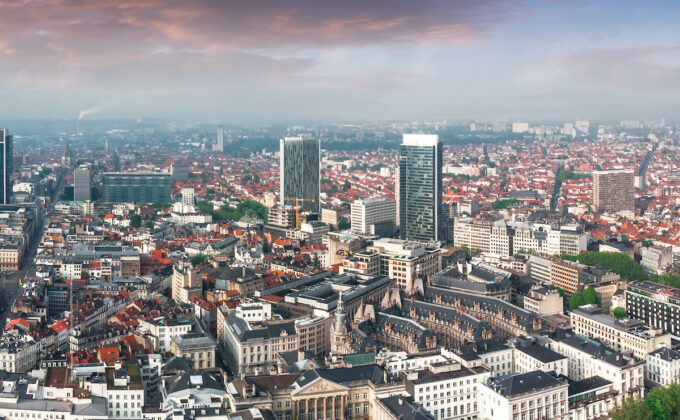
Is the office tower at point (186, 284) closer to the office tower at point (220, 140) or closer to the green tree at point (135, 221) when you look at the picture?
the green tree at point (135, 221)

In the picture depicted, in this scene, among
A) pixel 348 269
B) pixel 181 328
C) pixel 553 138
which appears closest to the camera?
pixel 181 328

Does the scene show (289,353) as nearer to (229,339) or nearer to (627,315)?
(229,339)

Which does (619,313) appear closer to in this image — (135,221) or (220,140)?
(135,221)

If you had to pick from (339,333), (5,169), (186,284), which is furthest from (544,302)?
(5,169)

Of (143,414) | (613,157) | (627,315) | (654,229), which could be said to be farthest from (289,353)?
(613,157)

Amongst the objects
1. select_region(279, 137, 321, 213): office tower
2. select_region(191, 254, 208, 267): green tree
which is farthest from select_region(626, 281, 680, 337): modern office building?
select_region(279, 137, 321, 213): office tower

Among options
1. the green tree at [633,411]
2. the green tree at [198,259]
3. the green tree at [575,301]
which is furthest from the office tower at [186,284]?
the green tree at [633,411]
